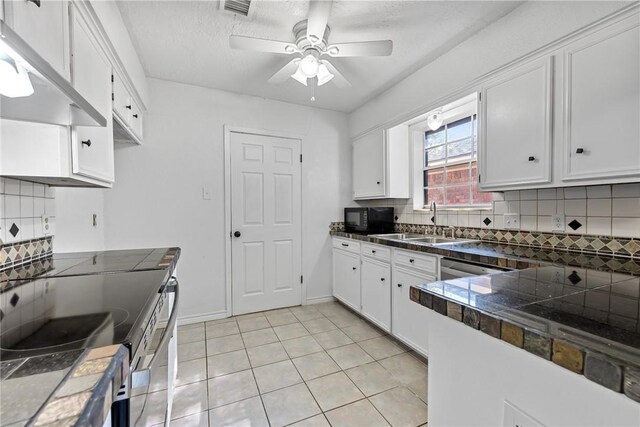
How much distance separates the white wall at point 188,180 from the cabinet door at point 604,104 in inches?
93.8

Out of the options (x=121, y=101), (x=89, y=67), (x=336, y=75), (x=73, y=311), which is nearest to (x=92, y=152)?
(x=89, y=67)

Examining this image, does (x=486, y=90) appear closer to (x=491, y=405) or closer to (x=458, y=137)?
(x=458, y=137)

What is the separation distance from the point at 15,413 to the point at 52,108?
1.04m

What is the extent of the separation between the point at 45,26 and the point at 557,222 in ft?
8.86

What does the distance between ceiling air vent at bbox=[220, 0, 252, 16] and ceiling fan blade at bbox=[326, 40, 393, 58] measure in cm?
55

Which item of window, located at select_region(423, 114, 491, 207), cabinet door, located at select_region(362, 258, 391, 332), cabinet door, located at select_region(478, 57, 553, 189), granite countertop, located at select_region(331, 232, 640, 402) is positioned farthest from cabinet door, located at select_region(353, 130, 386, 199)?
granite countertop, located at select_region(331, 232, 640, 402)

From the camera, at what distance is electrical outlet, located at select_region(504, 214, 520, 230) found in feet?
6.43

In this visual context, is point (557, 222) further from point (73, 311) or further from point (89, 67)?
point (89, 67)

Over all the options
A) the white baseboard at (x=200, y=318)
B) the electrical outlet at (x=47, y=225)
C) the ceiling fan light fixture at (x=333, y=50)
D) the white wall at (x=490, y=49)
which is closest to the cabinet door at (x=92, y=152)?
the electrical outlet at (x=47, y=225)

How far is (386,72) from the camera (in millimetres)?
2488

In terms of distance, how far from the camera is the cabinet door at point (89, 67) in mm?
1168

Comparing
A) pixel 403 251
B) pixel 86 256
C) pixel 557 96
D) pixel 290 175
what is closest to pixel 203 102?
pixel 290 175

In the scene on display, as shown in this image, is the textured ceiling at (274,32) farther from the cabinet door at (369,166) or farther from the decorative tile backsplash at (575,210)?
the decorative tile backsplash at (575,210)

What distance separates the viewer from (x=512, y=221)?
78.3 inches
